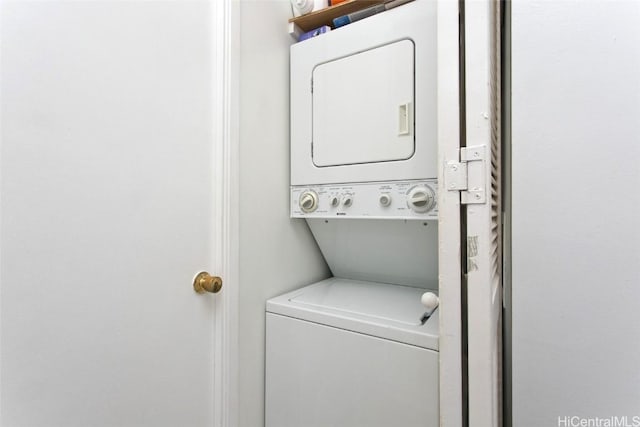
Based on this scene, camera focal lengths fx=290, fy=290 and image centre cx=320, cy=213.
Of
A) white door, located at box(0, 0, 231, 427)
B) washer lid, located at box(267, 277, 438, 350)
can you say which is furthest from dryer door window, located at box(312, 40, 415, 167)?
washer lid, located at box(267, 277, 438, 350)

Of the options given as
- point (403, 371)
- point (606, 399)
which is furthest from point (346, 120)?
point (606, 399)

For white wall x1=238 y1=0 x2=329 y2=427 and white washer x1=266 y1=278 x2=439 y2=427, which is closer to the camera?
white washer x1=266 y1=278 x2=439 y2=427

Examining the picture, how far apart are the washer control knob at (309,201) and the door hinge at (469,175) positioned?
0.73 m

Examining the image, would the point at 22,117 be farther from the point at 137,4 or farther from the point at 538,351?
the point at 538,351

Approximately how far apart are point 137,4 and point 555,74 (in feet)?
4.38

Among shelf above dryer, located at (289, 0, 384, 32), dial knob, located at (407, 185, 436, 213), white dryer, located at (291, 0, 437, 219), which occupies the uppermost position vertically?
shelf above dryer, located at (289, 0, 384, 32)

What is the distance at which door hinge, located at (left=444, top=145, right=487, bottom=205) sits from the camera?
0.77 m

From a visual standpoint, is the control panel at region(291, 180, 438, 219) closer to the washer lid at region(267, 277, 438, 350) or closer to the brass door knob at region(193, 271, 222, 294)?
the washer lid at region(267, 277, 438, 350)

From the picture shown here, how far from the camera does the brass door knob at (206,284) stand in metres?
1.09

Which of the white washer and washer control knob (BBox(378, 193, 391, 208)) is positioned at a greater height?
washer control knob (BBox(378, 193, 391, 208))

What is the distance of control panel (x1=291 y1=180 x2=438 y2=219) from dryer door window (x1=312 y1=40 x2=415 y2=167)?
122 millimetres

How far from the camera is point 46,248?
76 cm

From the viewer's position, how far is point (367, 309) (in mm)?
1201

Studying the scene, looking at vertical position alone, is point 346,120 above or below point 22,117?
above
